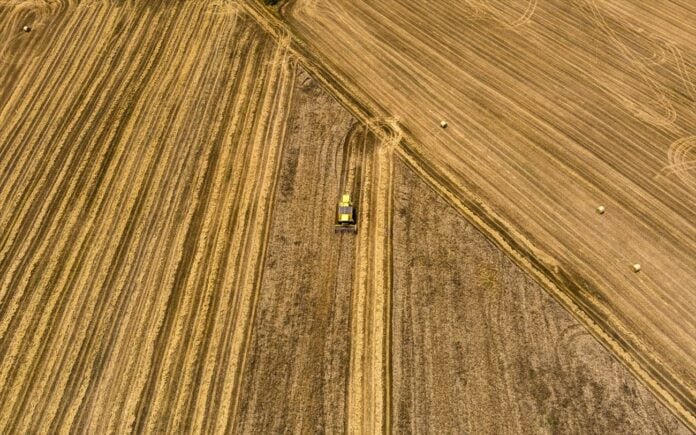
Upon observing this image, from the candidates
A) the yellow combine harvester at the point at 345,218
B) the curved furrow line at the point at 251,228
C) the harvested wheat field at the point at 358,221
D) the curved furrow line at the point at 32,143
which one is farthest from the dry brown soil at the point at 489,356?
the curved furrow line at the point at 32,143

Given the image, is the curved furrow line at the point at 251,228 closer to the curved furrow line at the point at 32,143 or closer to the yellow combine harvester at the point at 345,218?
the yellow combine harvester at the point at 345,218

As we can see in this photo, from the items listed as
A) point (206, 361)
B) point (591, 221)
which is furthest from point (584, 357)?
point (206, 361)

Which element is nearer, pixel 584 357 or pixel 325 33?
pixel 584 357

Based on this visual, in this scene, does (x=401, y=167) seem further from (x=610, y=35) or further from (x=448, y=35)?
(x=610, y=35)

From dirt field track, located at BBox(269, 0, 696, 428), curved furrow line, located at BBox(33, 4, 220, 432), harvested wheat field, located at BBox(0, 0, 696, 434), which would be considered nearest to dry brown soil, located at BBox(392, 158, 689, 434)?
harvested wheat field, located at BBox(0, 0, 696, 434)

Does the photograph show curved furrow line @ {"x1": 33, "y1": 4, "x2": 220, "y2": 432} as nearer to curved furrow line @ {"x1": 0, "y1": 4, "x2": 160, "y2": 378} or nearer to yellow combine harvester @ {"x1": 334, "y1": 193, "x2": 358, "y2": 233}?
curved furrow line @ {"x1": 0, "y1": 4, "x2": 160, "y2": 378}

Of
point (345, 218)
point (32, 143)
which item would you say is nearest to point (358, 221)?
point (345, 218)

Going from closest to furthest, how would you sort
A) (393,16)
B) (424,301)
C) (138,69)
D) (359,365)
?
(359,365), (424,301), (138,69), (393,16)
